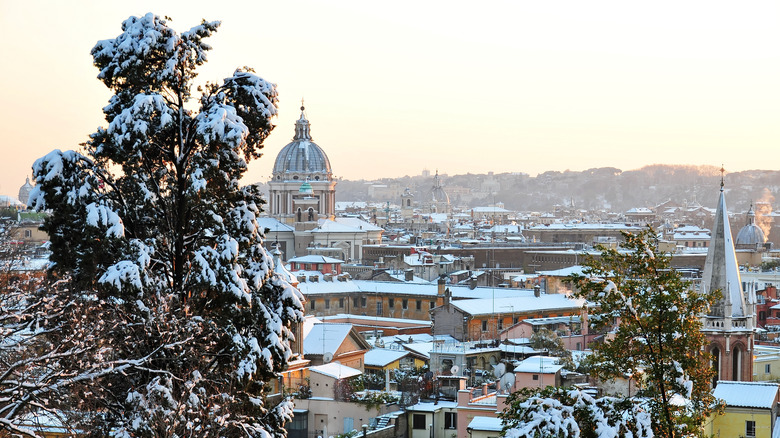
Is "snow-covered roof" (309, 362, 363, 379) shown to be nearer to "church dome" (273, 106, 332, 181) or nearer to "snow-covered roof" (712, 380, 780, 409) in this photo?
"snow-covered roof" (712, 380, 780, 409)

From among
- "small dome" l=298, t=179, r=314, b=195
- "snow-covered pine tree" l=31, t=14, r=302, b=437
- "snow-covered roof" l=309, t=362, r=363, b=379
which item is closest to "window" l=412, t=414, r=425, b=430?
"snow-covered roof" l=309, t=362, r=363, b=379

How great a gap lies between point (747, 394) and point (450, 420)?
524 cm

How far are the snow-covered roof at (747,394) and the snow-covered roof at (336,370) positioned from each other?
313 inches

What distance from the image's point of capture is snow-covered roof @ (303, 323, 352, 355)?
27.4 metres

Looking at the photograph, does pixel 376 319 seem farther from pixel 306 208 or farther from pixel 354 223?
pixel 306 208

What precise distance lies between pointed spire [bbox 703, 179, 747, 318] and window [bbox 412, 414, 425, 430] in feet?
19.9

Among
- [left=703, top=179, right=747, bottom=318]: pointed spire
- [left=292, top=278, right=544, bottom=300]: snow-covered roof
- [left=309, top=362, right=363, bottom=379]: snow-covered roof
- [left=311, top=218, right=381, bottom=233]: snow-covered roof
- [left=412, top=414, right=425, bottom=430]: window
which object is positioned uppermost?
[left=703, top=179, right=747, bottom=318]: pointed spire

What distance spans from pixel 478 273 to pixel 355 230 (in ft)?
67.2

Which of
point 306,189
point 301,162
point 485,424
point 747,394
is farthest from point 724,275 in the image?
point 301,162

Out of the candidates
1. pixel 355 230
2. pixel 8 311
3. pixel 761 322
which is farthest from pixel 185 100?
pixel 355 230

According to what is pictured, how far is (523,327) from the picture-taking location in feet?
111

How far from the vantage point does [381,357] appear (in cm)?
2881

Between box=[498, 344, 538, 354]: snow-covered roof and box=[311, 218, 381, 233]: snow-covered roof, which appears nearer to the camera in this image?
box=[498, 344, 538, 354]: snow-covered roof

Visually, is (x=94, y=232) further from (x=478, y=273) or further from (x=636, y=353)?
(x=478, y=273)
